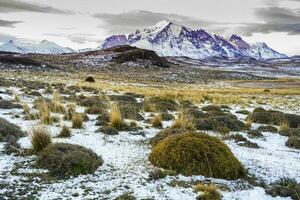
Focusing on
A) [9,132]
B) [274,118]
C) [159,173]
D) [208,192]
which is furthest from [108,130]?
[274,118]

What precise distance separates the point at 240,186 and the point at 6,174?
16.2ft

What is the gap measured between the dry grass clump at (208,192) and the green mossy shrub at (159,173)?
0.92 m

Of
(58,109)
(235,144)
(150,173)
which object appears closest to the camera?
(150,173)

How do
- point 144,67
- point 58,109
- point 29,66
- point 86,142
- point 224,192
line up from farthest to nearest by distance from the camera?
point 144,67
point 29,66
point 58,109
point 86,142
point 224,192

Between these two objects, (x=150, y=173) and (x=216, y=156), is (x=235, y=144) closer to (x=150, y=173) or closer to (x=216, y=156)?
(x=216, y=156)

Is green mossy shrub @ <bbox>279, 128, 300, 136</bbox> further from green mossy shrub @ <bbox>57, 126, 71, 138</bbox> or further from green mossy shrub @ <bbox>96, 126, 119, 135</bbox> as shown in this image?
green mossy shrub @ <bbox>57, 126, 71, 138</bbox>

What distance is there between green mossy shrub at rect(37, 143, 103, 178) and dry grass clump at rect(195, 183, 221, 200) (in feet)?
7.99

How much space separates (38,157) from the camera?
962 centimetres

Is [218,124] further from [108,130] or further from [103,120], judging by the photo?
[108,130]

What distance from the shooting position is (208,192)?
7.89 meters

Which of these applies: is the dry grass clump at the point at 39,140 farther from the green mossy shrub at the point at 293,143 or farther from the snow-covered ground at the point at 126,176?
the green mossy shrub at the point at 293,143

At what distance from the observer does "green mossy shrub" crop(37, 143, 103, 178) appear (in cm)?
885

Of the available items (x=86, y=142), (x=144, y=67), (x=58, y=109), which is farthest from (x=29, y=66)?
(x=86, y=142)

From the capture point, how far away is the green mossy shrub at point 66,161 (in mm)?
8852
